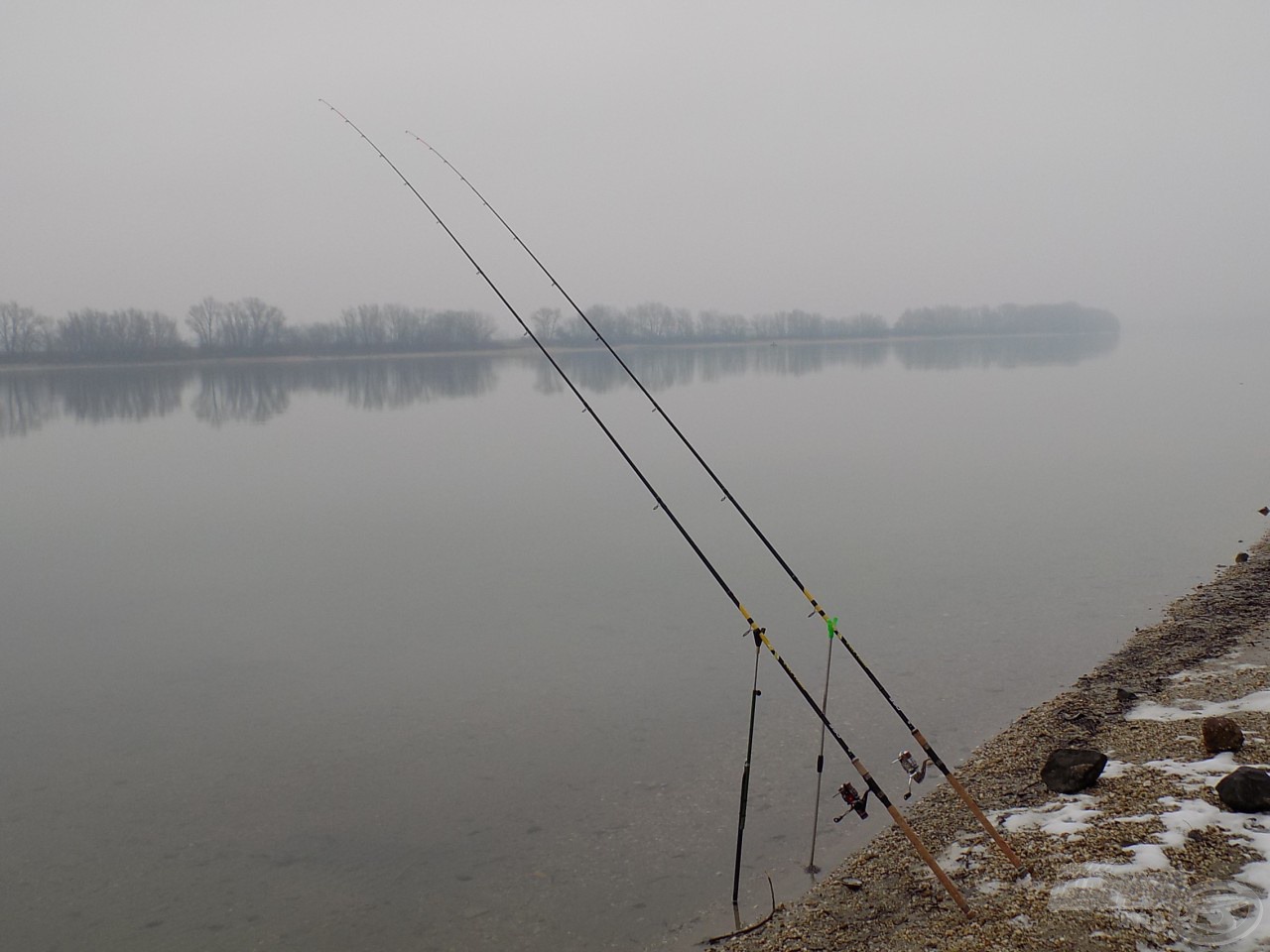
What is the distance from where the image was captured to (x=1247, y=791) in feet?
13.3

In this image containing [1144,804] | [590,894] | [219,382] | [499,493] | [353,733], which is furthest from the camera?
[219,382]

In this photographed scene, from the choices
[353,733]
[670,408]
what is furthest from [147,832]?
[670,408]

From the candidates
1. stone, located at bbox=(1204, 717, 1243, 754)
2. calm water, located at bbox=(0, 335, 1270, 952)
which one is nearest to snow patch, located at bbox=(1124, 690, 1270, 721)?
stone, located at bbox=(1204, 717, 1243, 754)

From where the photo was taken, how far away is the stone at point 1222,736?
4793 mm

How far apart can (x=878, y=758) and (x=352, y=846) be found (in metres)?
3.12

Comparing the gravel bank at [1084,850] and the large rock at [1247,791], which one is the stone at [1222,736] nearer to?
the gravel bank at [1084,850]

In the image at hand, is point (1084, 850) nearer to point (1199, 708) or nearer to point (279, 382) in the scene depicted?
point (1199, 708)

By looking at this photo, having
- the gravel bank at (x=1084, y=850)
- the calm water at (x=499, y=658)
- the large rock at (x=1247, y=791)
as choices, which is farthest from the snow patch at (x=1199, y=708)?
the large rock at (x=1247, y=791)

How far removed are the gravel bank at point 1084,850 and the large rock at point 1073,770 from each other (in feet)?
0.20

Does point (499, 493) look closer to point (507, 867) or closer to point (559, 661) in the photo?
point (559, 661)

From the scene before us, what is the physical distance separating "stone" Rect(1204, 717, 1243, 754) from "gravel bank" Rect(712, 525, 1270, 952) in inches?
3.0

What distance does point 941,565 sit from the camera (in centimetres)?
1038

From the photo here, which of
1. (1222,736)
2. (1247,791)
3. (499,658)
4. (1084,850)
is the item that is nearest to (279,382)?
(499,658)

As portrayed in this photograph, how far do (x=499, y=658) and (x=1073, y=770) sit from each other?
452cm
